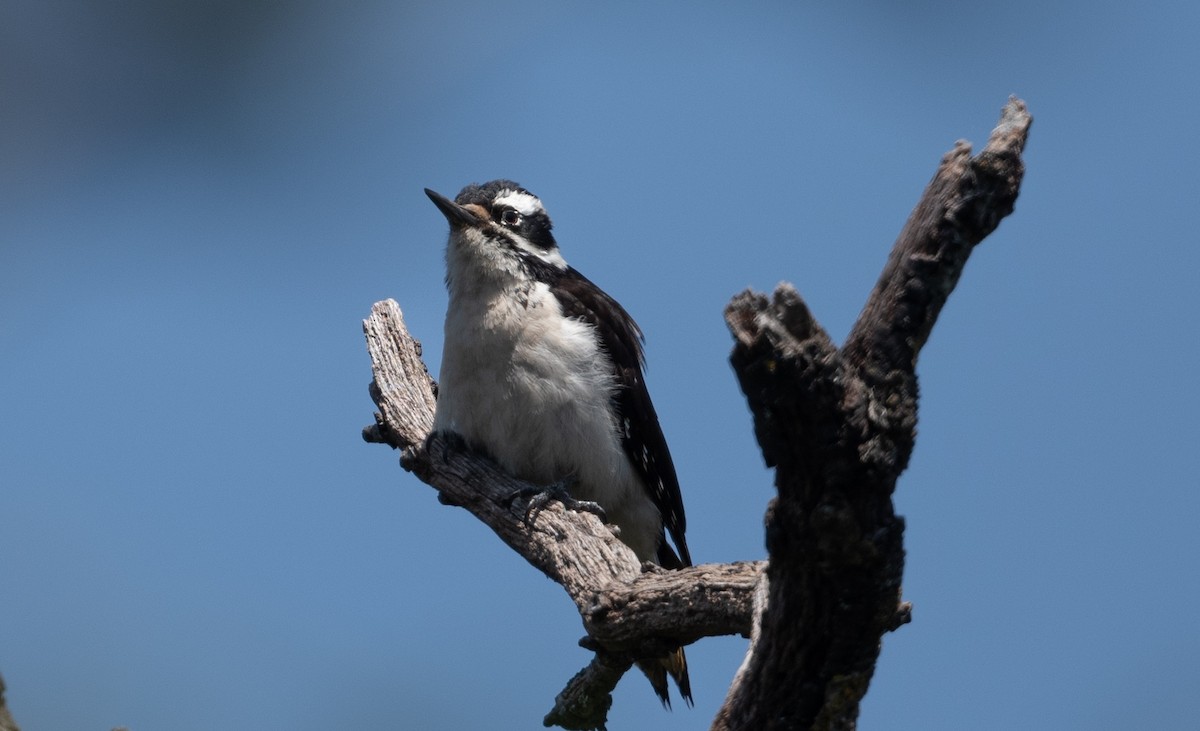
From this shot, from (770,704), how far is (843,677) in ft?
0.83

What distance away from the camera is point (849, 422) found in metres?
2.87

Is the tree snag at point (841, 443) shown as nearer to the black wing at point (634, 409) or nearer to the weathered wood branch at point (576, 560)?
the weathered wood branch at point (576, 560)

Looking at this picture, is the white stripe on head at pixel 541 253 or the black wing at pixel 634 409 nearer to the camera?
the black wing at pixel 634 409

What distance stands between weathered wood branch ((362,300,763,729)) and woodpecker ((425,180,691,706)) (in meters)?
0.20

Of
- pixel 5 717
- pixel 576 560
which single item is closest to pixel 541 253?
pixel 576 560

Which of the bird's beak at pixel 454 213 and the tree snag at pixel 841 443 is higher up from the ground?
the bird's beak at pixel 454 213

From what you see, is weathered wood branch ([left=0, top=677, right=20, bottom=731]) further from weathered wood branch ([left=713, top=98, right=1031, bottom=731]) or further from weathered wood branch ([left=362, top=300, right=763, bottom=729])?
weathered wood branch ([left=362, top=300, right=763, bottom=729])

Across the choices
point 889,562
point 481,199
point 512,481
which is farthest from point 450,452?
point 889,562

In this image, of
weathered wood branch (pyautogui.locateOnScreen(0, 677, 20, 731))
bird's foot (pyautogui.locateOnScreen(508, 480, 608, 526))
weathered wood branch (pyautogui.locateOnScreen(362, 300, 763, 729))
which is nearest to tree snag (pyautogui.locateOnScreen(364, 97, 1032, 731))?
weathered wood branch (pyautogui.locateOnScreen(362, 300, 763, 729))

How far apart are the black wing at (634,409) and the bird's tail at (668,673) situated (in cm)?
77

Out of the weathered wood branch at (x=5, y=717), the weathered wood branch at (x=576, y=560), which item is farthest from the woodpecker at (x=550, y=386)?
the weathered wood branch at (x=5, y=717)

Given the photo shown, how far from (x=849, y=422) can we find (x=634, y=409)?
11.2ft

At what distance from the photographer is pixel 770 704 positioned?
3441mm

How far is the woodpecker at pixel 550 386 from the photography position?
6.00 meters
